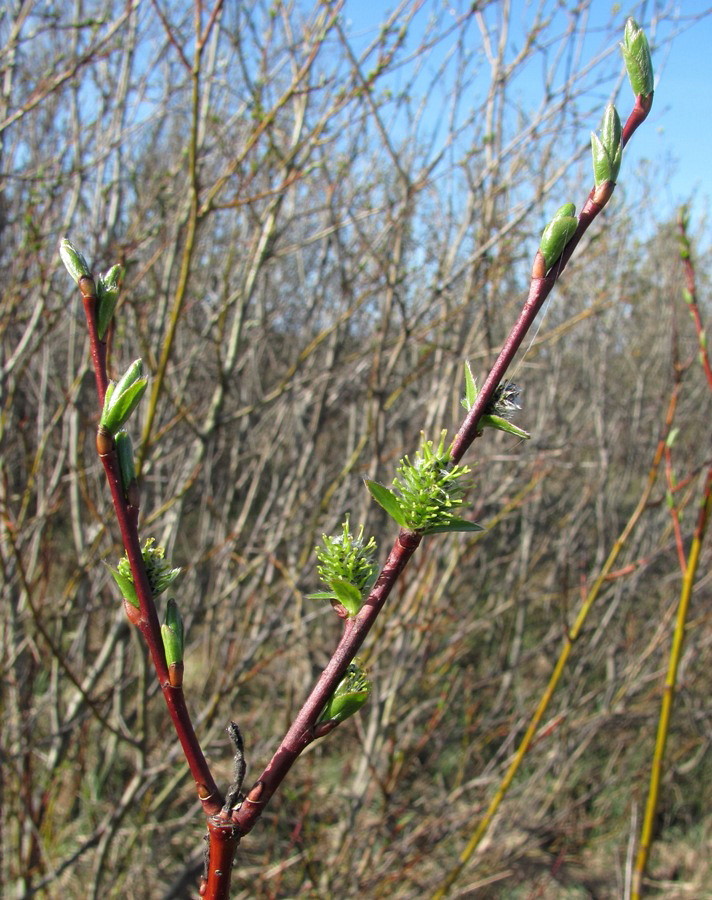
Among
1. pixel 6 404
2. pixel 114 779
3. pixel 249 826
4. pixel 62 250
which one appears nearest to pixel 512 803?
pixel 114 779

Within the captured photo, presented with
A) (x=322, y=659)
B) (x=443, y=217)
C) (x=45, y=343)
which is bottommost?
(x=322, y=659)

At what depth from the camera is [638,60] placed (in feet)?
1.80

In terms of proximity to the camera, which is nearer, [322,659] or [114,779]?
[322,659]

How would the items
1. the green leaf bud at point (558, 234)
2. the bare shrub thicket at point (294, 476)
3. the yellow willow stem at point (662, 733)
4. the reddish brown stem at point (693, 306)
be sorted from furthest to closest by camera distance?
1. the bare shrub thicket at point (294, 476)
2. the reddish brown stem at point (693, 306)
3. the yellow willow stem at point (662, 733)
4. the green leaf bud at point (558, 234)

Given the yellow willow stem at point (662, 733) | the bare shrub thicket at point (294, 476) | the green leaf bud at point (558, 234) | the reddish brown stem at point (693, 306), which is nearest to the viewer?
the green leaf bud at point (558, 234)

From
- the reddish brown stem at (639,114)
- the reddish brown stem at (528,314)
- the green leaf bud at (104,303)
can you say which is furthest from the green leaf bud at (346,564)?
the reddish brown stem at (639,114)

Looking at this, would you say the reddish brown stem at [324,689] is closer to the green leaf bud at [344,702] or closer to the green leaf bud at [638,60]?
the green leaf bud at [344,702]

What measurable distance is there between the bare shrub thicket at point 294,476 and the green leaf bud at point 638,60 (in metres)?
1.27

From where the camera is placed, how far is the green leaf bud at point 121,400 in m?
0.56

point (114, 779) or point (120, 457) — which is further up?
point (120, 457)

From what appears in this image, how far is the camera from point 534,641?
600 cm

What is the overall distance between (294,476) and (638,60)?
10.4 ft

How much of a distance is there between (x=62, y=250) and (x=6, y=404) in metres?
2.08

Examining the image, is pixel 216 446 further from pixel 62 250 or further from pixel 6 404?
pixel 62 250
